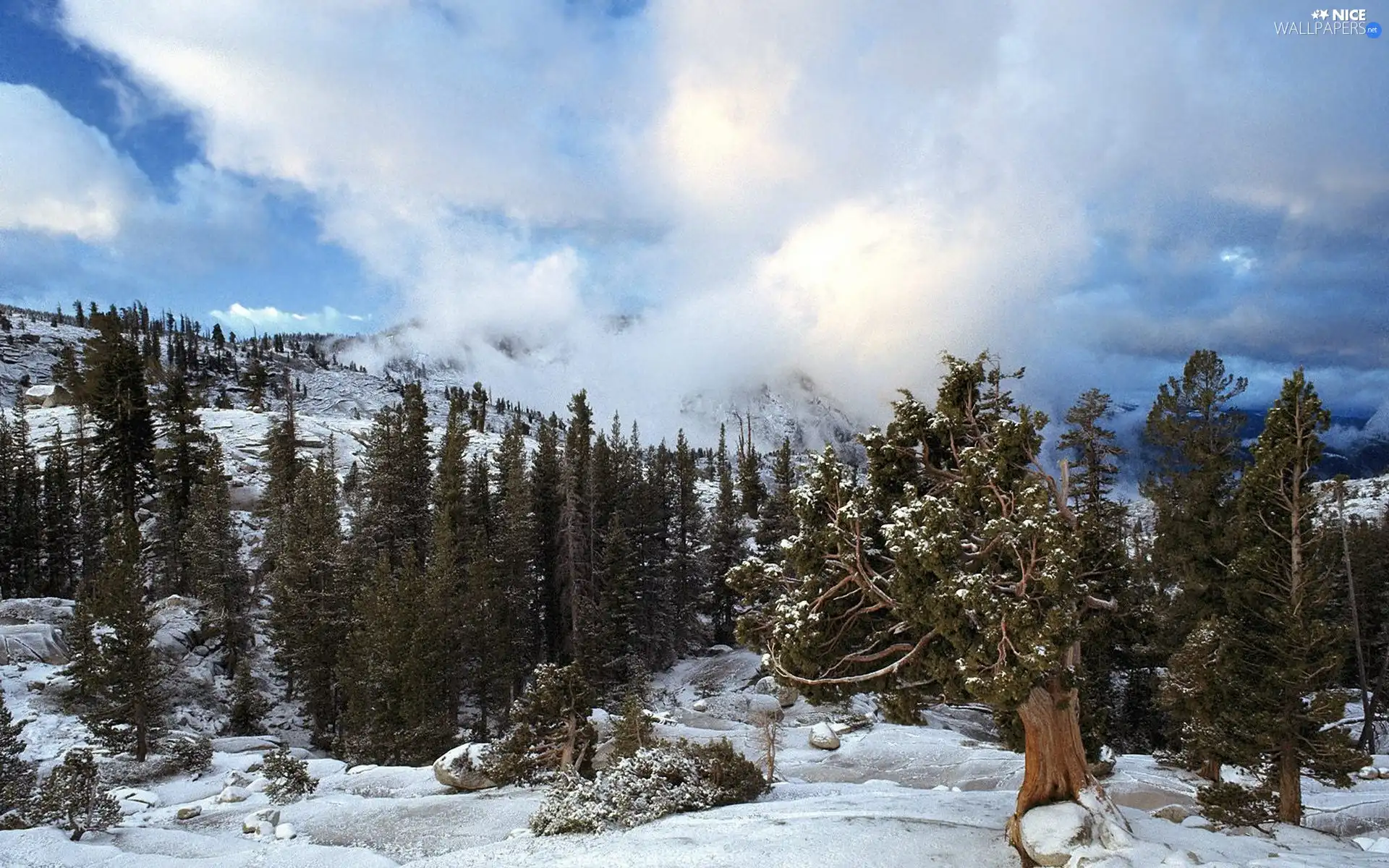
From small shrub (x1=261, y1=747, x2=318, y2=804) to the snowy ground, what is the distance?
15.7 inches

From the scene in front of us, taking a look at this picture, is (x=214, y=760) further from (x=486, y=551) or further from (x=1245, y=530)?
(x=1245, y=530)

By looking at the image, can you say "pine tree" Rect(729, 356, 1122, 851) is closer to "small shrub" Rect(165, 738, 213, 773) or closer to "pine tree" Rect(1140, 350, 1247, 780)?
"pine tree" Rect(1140, 350, 1247, 780)

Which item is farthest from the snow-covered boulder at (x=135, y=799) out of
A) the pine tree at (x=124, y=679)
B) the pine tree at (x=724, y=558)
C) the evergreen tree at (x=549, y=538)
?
the pine tree at (x=724, y=558)

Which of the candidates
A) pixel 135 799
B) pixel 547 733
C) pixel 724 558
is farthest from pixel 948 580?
pixel 724 558

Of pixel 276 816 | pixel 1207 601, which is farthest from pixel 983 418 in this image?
pixel 276 816

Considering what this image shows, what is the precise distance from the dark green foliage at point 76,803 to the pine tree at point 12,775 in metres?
1.29

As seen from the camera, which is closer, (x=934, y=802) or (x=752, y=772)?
(x=934, y=802)

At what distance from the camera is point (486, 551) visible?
41500 mm

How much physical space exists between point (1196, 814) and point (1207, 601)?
1064 cm

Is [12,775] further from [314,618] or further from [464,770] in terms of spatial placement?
[314,618]

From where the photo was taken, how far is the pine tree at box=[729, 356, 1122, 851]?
10.6 meters

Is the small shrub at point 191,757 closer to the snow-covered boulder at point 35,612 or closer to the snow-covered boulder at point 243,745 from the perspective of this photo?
the snow-covered boulder at point 243,745

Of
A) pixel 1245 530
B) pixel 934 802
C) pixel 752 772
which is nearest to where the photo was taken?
pixel 934 802

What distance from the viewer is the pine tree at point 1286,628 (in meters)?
14.7
